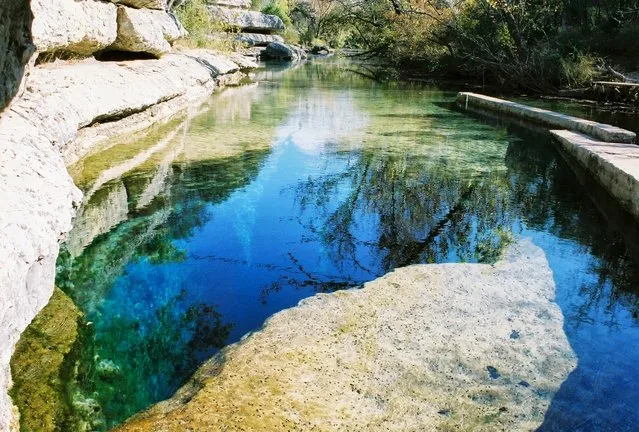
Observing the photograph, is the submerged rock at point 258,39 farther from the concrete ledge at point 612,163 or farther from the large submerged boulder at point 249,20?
the concrete ledge at point 612,163

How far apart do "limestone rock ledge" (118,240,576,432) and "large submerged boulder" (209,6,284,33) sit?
913 inches

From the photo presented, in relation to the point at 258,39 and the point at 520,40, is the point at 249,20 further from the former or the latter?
the point at 520,40

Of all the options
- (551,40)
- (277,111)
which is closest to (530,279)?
(277,111)

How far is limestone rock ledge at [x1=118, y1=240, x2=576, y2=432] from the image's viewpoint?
2248mm

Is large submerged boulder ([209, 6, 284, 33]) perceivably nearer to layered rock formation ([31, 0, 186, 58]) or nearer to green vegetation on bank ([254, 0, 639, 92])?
green vegetation on bank ([254, 0, 639, 92])

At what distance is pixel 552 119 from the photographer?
955cm

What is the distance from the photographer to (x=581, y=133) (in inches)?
329

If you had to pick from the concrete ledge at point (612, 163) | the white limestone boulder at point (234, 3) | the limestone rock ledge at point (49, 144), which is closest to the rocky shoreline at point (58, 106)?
the limestone rock ledge at point (49, 144)

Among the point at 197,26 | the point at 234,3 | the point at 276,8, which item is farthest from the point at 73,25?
the point at 276,8

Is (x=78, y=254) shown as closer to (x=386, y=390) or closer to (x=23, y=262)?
(x=23, y=262)

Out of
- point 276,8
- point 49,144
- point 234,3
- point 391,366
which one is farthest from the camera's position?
point 276,8

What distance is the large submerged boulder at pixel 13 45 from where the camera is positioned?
3871mm

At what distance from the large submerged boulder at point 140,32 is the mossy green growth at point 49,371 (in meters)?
7.88

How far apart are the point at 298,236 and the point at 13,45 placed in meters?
2.54
